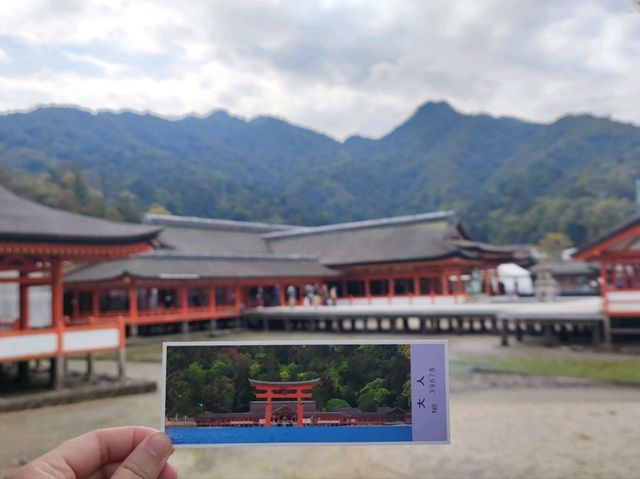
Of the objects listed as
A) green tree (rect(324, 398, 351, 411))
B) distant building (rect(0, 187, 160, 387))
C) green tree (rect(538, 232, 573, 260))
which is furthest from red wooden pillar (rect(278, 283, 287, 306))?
green tree (rect(538, 232, 573, 260))

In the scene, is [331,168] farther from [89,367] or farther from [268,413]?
[268,413]

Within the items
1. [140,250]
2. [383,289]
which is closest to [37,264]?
[140,250]

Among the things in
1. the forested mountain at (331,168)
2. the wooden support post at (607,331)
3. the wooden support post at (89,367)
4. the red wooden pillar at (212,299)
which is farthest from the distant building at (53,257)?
the forested mountain at (331,168)

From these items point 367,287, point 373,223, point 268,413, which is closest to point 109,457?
point 268,413

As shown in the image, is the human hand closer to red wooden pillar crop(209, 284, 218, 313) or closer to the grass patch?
the grass patch

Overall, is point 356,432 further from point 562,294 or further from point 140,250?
point 562,294
